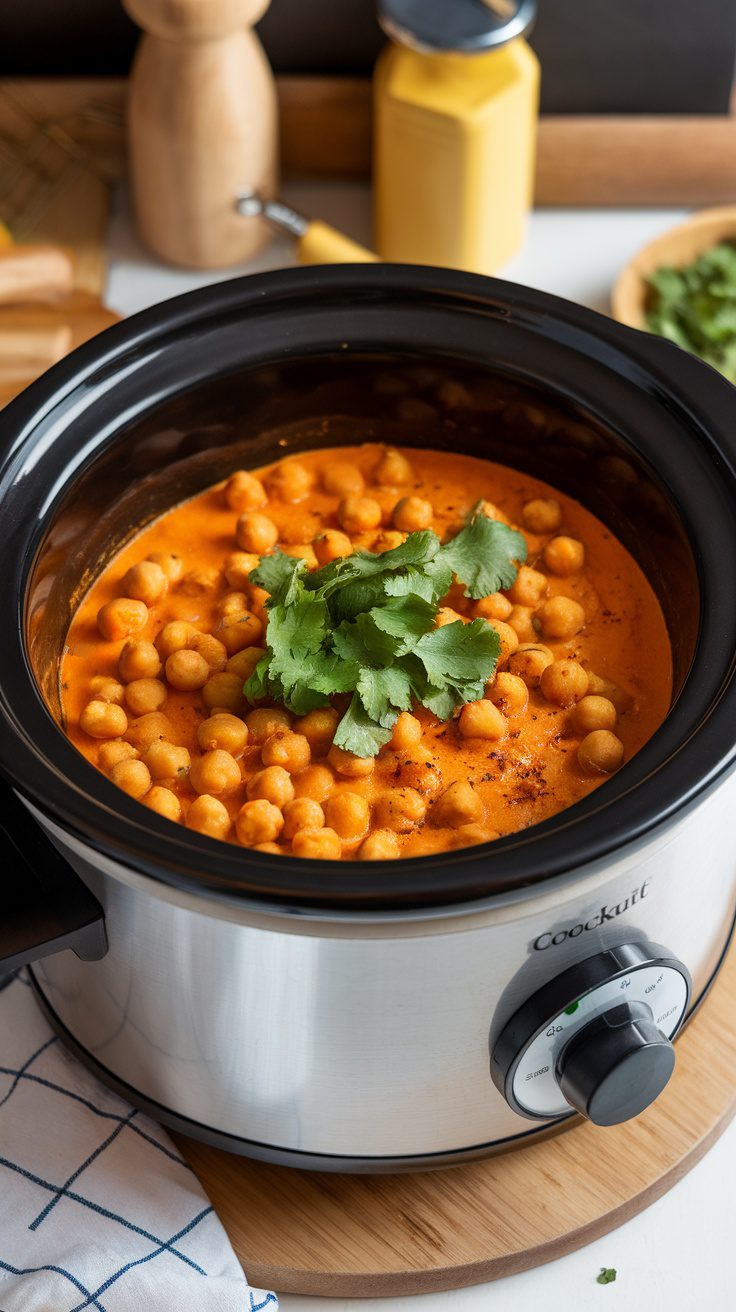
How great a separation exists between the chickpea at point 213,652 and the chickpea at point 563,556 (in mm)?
395

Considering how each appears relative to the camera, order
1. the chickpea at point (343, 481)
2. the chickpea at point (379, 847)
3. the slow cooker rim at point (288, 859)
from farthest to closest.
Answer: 1. the chickpea at point (343, 481)
2. the chickpea at point (379, 847)
3. the slow cooker rim at point (288, 859)

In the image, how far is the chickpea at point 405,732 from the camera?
1521mm

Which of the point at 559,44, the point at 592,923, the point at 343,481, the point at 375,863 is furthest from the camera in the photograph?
the point at 559,44

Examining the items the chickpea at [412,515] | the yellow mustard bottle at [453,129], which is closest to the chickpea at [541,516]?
the chickpea at [412,515]

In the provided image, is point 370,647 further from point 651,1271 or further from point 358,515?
point 651,1271

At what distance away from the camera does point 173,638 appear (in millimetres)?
1643

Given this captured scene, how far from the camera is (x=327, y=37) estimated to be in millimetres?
2584

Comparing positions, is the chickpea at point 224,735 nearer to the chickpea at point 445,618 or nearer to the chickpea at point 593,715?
the chickpea at point 445,618

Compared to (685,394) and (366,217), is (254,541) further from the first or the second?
(366,217)

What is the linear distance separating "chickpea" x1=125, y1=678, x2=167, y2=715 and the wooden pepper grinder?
1.11 meters

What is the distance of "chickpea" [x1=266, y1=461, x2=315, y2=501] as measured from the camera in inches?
72.6

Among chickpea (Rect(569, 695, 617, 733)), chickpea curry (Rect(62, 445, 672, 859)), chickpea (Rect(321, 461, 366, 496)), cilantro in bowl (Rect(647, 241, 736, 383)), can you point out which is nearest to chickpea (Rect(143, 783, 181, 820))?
chickpea curry (Rect(62, 445, 672, 859))

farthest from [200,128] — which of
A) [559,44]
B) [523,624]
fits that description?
[523,624]

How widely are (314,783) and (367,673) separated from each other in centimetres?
12
